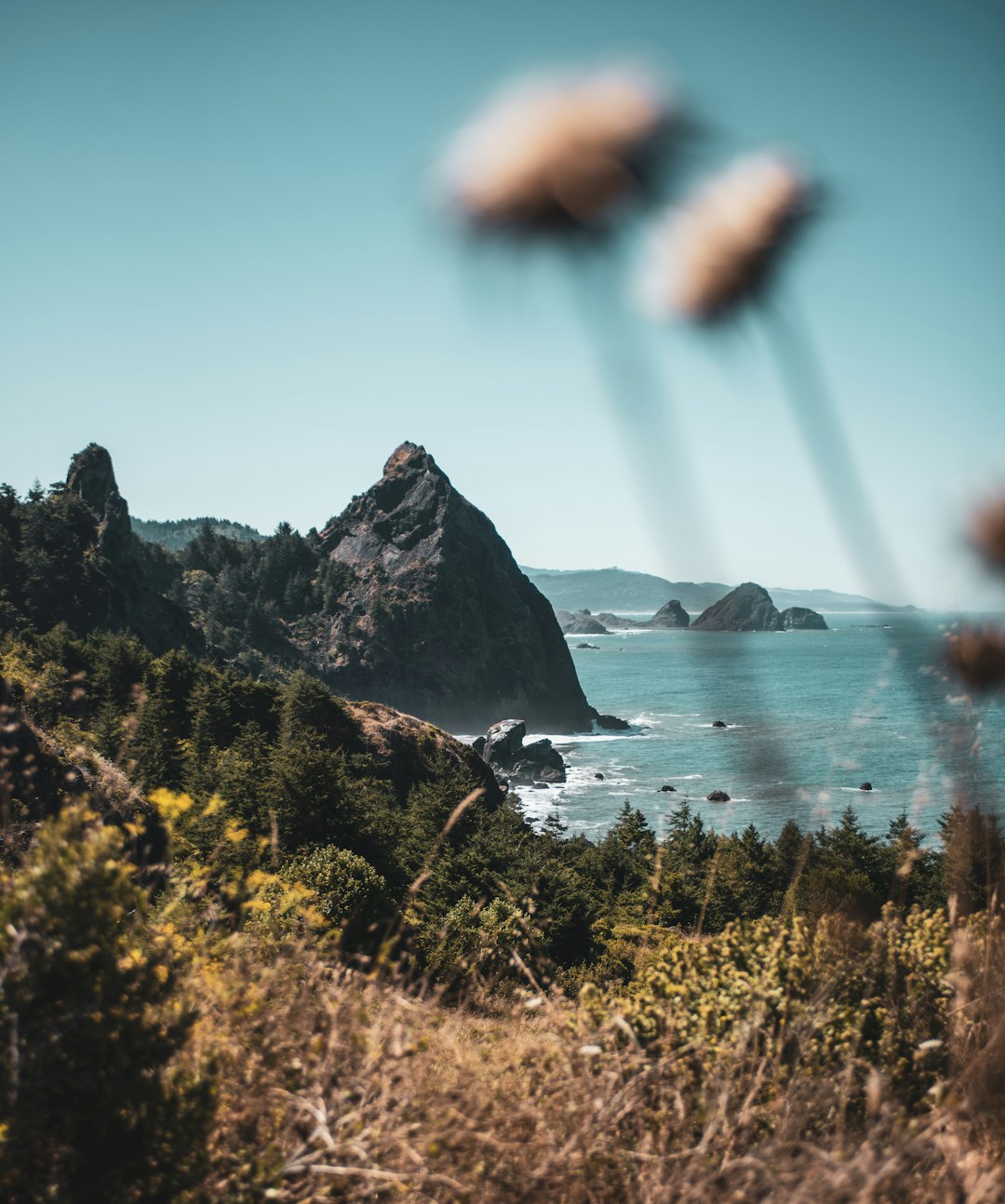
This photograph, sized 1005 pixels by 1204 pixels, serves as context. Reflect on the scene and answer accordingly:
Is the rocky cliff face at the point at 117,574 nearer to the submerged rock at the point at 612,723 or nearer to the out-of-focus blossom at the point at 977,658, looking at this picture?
the submerged rock at the point at 612,723

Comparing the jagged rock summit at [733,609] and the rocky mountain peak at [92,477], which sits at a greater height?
the rocky mountain peak at [92,477]

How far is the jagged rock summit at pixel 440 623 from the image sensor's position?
89.2 meters

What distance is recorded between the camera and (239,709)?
35.0 meters

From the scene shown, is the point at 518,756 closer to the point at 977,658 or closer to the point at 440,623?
the point at 440,623

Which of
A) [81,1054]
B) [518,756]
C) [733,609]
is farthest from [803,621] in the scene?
[81,1054]

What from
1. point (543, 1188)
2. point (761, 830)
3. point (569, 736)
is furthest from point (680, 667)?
point (543, 1188)

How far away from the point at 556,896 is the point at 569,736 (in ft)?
209

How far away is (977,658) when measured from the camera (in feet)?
5.93

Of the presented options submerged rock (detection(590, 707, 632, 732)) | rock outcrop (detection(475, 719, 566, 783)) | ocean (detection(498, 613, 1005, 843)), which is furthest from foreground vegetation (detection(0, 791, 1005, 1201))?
submerged rock (detection(590, 707, 632, 732))

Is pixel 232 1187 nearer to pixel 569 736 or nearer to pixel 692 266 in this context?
pixel 692 266

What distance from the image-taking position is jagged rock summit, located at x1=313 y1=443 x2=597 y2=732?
293ft

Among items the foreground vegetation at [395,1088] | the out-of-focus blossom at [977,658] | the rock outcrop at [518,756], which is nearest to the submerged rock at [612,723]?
the rock outcrop at [518,756]

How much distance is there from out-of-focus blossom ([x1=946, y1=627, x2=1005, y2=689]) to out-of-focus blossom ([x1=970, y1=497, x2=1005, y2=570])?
0.19 meters

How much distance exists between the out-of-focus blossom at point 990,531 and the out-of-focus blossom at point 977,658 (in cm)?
19
